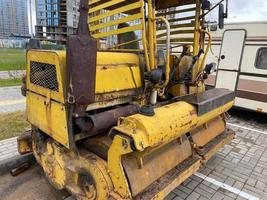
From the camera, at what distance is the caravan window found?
6340mm

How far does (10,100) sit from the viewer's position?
285 inches

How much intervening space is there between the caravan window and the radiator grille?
230 inches

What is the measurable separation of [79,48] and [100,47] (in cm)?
173

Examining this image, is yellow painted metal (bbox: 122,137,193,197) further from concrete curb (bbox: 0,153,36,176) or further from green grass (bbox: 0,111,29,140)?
green grass (bbox: 0,111,29,140)

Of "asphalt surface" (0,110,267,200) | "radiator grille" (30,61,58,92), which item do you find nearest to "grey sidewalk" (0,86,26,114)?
"asphalt surface" (0,110,267,200)

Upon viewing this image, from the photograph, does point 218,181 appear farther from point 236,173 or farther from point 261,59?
point 261,59

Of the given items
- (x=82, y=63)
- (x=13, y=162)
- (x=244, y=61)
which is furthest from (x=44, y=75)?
(x=244, y=61)

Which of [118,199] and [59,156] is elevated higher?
[59,156]

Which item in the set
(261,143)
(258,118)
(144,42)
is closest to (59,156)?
(144,42)

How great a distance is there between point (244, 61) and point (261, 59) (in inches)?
17.6

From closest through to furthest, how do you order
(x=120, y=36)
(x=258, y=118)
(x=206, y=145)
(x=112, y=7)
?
(x=112, y=7)
(x=120, y=36)
(x=206, y=145)
(x=258, y=118)

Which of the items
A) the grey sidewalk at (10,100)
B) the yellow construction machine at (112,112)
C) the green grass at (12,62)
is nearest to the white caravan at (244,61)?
the yellow construction machine at (112,112)

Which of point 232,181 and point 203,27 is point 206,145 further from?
point 203,27

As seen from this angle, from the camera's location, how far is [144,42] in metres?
2.66
